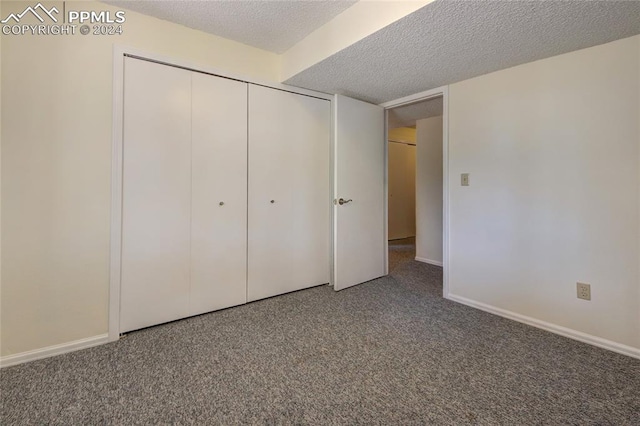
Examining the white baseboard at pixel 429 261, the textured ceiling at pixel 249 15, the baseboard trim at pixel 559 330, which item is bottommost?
the baseboard trim at pixel 559 330

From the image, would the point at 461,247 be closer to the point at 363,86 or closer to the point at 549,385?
the point at 549,385

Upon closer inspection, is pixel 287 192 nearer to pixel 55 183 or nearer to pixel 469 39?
pixel 55 183

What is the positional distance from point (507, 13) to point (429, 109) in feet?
6.95

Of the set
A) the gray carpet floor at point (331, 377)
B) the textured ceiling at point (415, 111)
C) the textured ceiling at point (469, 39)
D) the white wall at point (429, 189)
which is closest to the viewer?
the gray carpet floor at point (331, 377)

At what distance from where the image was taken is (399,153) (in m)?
6.06

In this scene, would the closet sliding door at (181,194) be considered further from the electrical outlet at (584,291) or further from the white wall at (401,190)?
the white wall at (401,190)

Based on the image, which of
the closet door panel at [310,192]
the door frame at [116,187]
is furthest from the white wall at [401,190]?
the door frame at [116,187]

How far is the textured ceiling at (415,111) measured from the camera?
3.38 meters

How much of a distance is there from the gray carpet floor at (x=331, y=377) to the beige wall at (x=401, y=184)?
153 inches

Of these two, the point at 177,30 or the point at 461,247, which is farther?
the point at 461,247

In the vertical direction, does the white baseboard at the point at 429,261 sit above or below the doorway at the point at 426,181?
below

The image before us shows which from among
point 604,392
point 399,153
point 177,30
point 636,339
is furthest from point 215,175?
point 399,153

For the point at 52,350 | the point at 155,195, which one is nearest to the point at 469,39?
the point at 155,195

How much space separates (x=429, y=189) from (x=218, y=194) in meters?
3.21
